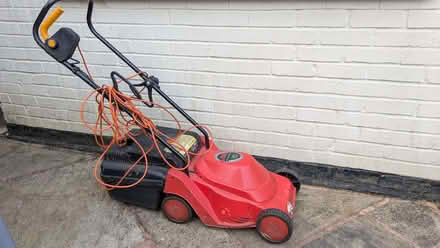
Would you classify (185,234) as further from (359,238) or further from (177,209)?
(359,238)

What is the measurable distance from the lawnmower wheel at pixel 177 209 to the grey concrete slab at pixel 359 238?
2.44 ft

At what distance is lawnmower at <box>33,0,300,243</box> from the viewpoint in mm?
2238

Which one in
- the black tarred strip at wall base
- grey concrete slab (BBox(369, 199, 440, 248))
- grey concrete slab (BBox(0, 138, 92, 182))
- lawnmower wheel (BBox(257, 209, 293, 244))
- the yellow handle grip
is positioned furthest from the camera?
grey concrete slab (BBox(0, 138, 92, 182))

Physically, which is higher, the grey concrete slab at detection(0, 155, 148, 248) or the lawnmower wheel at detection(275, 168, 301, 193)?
the lawnmower wheel at detection(275, 168, 301, 193)

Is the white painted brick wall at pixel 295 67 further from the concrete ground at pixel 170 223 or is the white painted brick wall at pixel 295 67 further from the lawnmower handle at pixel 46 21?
the lawnmower handle at pixel 46 21

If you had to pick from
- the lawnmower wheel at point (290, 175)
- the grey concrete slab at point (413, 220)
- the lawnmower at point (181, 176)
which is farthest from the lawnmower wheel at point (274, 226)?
the grey concrete slab at point (413, 220)

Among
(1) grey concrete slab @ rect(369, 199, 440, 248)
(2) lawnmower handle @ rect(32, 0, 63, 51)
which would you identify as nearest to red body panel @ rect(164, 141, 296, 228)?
(1) grey concrete slab @ rect(369, 199, 440, 248)

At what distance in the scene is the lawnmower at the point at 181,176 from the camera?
2.24 m

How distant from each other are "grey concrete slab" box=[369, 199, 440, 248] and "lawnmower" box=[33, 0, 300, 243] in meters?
0.62

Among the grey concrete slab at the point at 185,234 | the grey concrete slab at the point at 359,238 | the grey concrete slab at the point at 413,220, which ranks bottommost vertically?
the grey concrete slab at the point at 185,234

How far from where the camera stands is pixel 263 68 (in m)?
2.61

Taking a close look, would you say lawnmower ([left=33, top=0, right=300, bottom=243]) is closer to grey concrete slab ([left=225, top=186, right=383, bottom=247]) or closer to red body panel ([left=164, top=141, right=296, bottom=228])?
red body panel ([left=164, top=141, right=296, bottom=228])

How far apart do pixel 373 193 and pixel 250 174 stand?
100cm

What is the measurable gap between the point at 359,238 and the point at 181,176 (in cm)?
113
